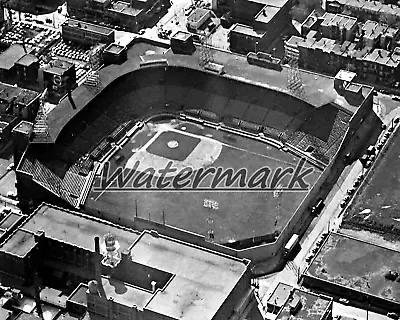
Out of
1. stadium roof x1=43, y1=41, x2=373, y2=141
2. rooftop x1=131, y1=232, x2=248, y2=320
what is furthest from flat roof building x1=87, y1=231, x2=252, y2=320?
stadium roof x1=43, y1=41, x2=373, y2=141

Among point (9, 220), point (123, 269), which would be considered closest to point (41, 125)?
point (9, 220)

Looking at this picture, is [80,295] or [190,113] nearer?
[80,295]

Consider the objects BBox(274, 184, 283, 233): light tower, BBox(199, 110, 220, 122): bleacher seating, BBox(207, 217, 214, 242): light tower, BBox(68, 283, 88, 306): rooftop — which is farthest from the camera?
BBox(199, 110, 220, 122): bleacher seating

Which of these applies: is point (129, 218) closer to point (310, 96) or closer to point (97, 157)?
point (97, 157)

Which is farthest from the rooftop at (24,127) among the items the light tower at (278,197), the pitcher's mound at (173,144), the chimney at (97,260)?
the light tower at (278,197)

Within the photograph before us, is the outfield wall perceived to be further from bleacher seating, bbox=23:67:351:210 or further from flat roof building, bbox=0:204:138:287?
flat roof building, bbox=0:204:138:287

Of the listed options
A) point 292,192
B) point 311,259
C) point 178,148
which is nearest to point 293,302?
point 311,259

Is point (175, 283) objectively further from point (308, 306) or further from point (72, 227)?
point (72, 227)
